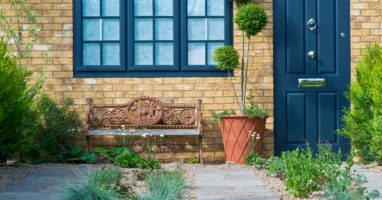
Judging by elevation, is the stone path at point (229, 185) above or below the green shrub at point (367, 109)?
below

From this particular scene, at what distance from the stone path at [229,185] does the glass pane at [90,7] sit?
2.55 m

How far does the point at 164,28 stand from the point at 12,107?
87.3 inches

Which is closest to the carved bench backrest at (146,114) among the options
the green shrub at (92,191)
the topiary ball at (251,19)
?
the topiary ball at (251,19)

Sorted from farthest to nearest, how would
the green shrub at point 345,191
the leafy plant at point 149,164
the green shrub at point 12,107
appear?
the leafy plant at point 149,164
the green shrub at point 12,107
the green shrub at point 345,191

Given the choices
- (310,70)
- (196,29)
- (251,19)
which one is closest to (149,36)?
(196,29)

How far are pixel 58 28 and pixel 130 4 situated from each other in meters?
1.01

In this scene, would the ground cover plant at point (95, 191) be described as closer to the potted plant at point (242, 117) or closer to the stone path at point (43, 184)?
the stone path at point (43, 184)

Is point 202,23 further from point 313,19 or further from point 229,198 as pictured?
point 229,198

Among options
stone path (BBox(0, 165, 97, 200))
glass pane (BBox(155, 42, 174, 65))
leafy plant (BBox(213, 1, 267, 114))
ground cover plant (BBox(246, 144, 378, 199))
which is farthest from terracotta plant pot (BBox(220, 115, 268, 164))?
stone path (BBox(0, 165, 97, 200))

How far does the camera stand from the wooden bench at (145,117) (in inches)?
216

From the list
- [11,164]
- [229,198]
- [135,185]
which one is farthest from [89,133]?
[229,198]

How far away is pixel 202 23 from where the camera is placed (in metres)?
5.86

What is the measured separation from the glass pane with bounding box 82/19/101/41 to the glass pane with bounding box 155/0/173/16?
2.69 feet

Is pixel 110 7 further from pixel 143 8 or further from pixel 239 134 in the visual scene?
pixel 239 134
